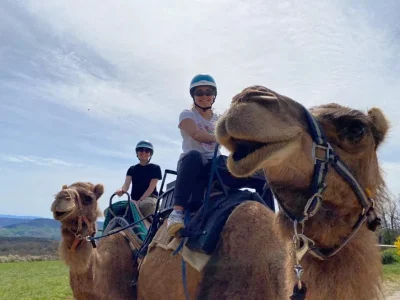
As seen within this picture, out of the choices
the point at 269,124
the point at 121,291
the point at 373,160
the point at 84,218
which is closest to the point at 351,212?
the point at 373,160

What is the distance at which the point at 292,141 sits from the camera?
7.04 ft

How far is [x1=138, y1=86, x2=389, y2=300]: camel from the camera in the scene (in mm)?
2105

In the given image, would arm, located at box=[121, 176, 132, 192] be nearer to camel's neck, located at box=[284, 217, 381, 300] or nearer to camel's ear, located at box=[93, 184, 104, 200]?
camel's ear, located at box=[93, 184, 104, 200]

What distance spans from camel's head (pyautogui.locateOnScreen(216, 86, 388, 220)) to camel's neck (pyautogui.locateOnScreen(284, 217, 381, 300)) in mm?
240

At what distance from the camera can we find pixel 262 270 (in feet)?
9.32

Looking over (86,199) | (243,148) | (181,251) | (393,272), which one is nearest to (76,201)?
(86,199)

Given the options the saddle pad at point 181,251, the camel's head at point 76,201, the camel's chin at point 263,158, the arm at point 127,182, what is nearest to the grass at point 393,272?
the arm at point 127,182

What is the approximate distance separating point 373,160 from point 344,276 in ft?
2.30

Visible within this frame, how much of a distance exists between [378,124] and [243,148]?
2.99ft

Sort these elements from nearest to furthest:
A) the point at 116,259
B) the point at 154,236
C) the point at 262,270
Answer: the point at 262,270 → the point at 154,236 → the point at 116,259

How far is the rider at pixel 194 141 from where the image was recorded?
3.63 meters

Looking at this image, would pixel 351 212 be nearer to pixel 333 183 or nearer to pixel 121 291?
pixel 333 183

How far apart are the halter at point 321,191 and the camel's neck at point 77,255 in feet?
11.4

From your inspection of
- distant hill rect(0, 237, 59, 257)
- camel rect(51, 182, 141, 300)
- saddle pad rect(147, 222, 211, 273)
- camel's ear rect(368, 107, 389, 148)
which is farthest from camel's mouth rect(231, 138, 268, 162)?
distant hill rect(0, 237, 59, 257)
